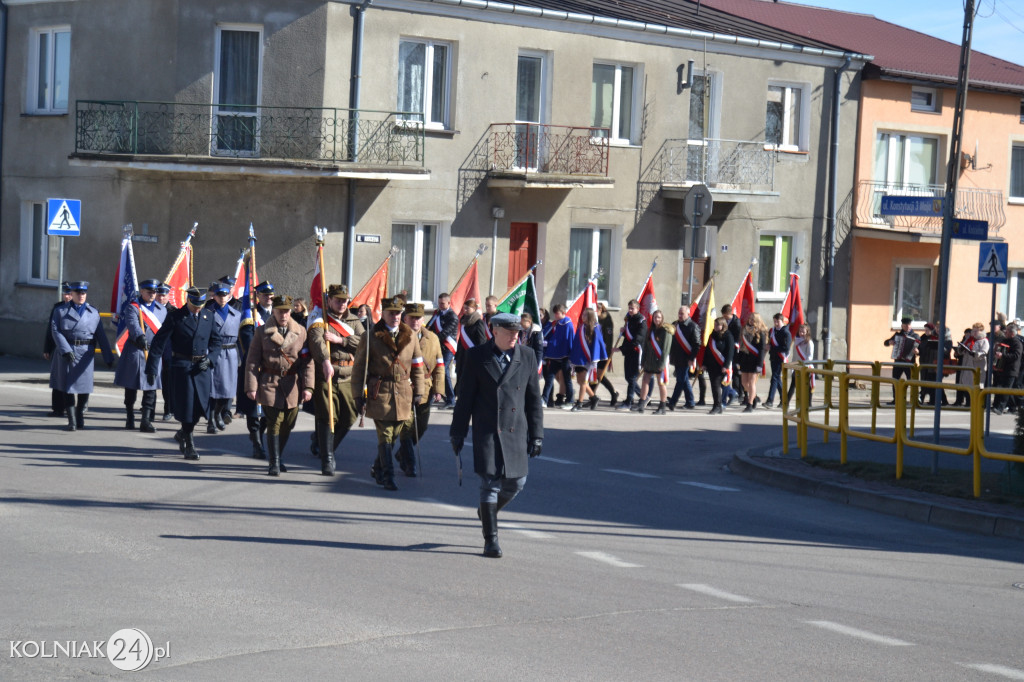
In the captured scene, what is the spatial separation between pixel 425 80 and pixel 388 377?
44.7 feet

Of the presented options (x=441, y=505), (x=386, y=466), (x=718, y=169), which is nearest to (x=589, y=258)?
(x=718, y=169)

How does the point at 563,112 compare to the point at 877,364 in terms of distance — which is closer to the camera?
the point at 877,364

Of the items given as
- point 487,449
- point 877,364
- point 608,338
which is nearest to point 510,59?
point 608,338

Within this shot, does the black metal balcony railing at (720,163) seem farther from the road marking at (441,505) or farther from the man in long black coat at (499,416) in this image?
the man in long black coat at (499,416)

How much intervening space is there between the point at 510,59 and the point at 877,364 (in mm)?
11992

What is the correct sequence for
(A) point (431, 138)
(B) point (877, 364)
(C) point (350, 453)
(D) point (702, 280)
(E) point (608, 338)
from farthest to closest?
(D) point (702, 280) < (A) point (431, 138) < (E) point (608, 338) < (B) point (877, 364) < (C) point (350, 453)

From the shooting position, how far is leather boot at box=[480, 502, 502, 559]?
29.3 feet

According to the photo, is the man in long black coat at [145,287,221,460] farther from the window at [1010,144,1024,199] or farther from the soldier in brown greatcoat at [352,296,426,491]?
the window at [1010,144,1024,199]

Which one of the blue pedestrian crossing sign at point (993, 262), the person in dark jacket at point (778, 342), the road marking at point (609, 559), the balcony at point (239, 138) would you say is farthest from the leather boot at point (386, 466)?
the balcony at point (239, 138)

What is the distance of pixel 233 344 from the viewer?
1494cm

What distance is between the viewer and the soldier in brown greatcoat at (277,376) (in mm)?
12383

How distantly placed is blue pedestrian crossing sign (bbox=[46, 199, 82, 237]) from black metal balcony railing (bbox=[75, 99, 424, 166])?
2.20 metres

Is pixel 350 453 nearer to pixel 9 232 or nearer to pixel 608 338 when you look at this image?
pixel 608 338

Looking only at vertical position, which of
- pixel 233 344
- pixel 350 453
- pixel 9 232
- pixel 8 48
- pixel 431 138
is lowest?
pixel 350 453
